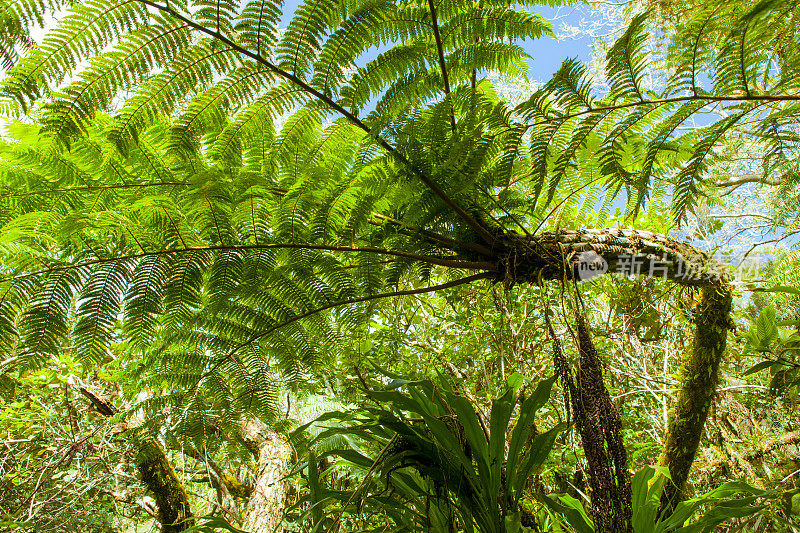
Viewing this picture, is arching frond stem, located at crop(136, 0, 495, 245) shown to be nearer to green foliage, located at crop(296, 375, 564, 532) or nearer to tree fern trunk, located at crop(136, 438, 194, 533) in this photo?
green foliage, located at crop(296, 375, 564, 532)

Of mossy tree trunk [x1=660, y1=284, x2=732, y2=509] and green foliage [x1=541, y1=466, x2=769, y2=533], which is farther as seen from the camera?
mossy tree trunk [x1=660, y1=284, x2=732, y2=509]

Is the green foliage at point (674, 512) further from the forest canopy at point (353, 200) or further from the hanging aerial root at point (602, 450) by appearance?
the hanging aerial root at point (602, 450)

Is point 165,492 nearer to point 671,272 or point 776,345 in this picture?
point 671,272

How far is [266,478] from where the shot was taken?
11.7 feet

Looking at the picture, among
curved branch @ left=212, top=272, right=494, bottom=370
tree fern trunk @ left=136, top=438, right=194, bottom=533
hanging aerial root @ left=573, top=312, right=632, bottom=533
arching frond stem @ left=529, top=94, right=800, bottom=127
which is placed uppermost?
arching frond stem @ left=529, top=94, right=800, bottom=127

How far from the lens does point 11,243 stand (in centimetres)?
115

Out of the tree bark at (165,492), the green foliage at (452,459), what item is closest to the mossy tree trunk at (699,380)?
the green foliage at (452,459)

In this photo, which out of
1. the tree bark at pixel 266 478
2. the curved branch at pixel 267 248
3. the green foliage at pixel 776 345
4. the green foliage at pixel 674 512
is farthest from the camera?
the tree bark at pixel 266 478

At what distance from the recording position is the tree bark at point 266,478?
3.21 meters

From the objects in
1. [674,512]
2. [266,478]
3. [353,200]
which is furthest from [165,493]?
[674,512]

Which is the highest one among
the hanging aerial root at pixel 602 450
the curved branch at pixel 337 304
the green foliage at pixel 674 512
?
the curved branch at pixel 337 304

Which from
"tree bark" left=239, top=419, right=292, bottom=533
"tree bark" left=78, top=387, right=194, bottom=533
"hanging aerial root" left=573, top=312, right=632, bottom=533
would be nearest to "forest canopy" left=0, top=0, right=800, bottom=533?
"hanging aerial root" left=573, top=312, right=632, bottom=533

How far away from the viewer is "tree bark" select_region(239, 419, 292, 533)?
10.5 ft

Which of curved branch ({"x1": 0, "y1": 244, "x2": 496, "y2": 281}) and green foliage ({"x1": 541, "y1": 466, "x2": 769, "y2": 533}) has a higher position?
curved branch ({"x1": 0, "y1": 244, "x2": 496, "y2": 281})
